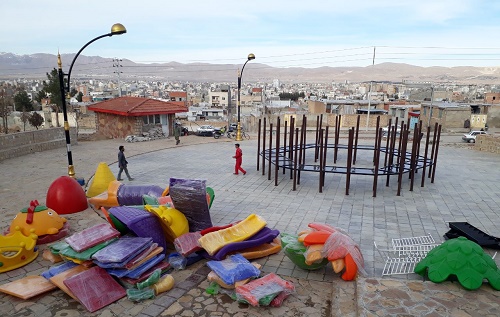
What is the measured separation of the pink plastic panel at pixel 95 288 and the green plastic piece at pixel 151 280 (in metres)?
0.35

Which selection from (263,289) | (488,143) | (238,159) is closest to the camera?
(263,289)

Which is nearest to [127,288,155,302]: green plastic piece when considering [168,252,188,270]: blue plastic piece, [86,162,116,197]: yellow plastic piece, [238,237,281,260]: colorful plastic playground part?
[168,252,188,270]: blue plastic piece

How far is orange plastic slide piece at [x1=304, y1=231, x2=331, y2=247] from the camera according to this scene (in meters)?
6.46

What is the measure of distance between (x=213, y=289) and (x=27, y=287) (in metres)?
3.21

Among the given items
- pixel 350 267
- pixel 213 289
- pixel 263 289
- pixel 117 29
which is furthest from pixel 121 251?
pixel 117 29

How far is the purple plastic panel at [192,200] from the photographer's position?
7.62 metres

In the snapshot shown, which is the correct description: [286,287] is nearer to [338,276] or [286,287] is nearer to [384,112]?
[338,276]

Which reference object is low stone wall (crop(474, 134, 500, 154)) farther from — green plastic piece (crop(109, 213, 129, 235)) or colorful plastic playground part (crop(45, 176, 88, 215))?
colorful plastic playground part (crop(45, 176, 88, 215))

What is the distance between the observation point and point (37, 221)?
7.84 metres

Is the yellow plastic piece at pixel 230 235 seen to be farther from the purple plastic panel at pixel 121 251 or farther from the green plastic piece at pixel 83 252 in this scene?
the green plastic piece at pixel 83 252

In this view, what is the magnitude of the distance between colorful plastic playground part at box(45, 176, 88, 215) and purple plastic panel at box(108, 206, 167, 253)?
3.23 m

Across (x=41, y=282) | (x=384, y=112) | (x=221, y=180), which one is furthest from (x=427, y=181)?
(x=384, y=112)

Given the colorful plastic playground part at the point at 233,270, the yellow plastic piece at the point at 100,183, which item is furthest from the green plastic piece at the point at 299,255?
the yellow plastic piece at the point at 100,183

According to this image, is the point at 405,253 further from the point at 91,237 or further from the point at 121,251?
the point at 91,237
